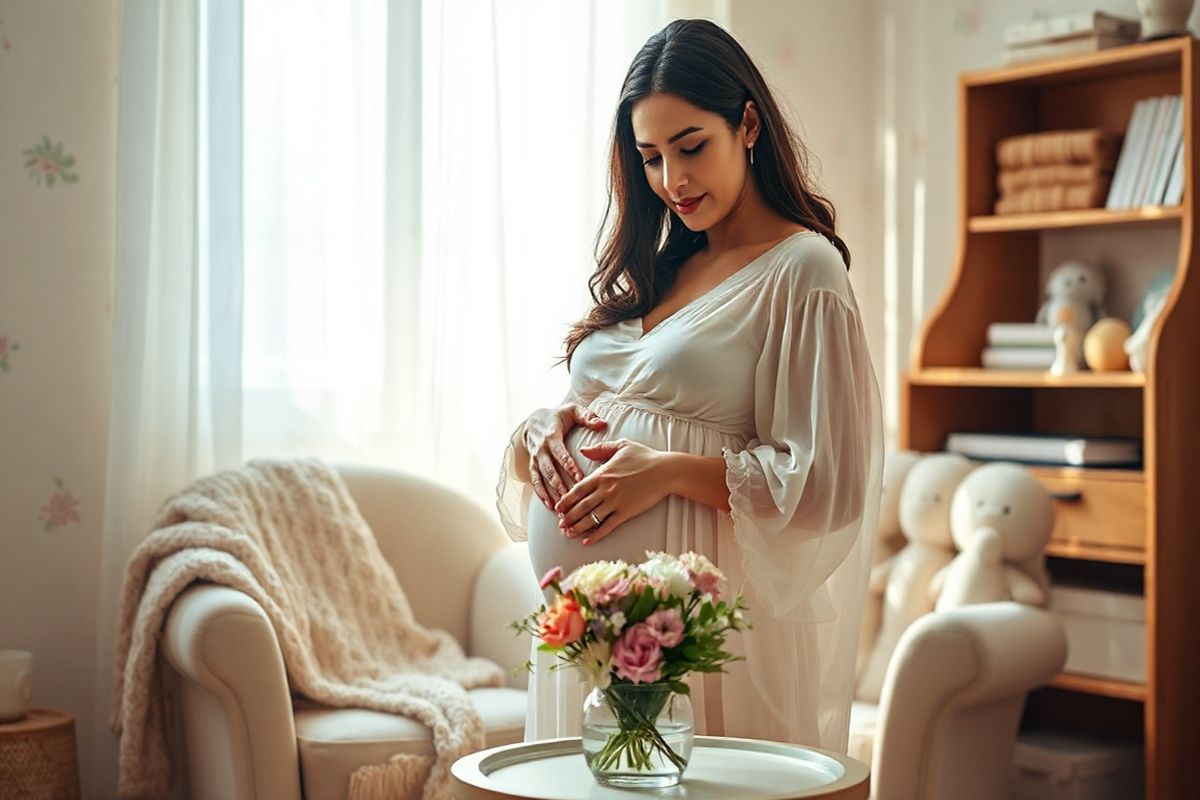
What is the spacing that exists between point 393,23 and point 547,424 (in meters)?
1.46

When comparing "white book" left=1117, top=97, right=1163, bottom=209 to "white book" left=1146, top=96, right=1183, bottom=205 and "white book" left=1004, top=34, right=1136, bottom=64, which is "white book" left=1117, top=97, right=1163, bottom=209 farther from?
"white book" left=1004, top=34, right=1136, bottom=64

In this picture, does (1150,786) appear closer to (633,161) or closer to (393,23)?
(633,161)

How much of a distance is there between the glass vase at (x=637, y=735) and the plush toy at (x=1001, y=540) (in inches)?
64.2

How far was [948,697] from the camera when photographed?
245cm

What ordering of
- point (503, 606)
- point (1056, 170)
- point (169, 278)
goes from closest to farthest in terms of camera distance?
point (169, 278), point (503, 606), point (1056, 170)

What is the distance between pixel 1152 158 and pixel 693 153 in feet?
5.54

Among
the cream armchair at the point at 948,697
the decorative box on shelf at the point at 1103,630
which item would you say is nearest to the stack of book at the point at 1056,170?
the decorative box on shelf at the point at 1103,630

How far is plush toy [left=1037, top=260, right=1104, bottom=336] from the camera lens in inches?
128

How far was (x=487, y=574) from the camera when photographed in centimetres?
298

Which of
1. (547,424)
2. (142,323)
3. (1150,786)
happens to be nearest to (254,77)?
(142,323)

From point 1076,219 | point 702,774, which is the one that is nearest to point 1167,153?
point 1076,219

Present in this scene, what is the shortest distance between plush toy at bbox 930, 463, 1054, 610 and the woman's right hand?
130 centimetres

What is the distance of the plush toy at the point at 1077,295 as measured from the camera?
10.6ft

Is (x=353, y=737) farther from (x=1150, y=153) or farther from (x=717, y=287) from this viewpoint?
(x=1150, y=153)
